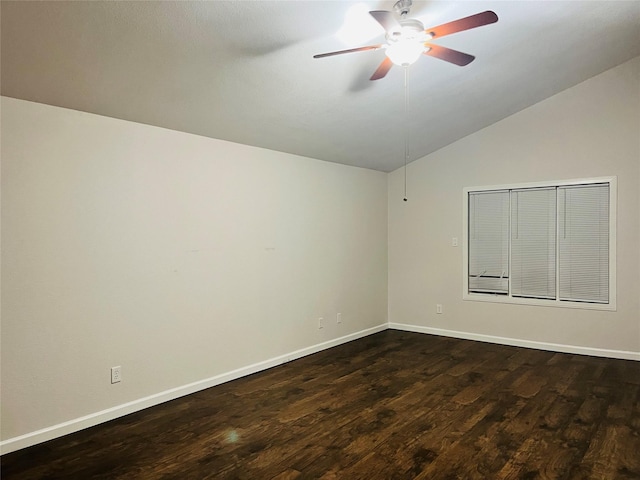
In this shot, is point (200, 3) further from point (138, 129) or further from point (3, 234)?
point (3, 234)

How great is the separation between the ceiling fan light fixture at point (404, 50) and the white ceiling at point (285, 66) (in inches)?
18.6

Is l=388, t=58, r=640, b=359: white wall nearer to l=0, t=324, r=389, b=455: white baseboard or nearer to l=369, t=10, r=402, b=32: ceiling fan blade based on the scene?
l=0, t=324, r=389, b=455: white baseboard

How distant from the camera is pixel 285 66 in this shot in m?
3.11

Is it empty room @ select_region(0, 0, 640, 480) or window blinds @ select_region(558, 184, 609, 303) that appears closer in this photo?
empty room @ select_region(0, 0, 640, 480)

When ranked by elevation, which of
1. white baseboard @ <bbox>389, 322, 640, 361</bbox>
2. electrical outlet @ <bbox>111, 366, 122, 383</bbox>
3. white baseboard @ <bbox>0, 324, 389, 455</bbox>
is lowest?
white baseboard @ <bbox>0, 324, 389, 455</bbox>

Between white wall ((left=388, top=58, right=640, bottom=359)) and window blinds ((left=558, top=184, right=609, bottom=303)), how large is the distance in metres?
0.15

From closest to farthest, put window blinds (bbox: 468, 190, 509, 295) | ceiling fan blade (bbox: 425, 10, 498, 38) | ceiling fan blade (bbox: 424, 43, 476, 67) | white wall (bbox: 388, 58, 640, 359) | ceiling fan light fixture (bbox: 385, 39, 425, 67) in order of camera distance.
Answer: ceiling fan blade (bbox: 425, 10, 498, 38)
ceiling fan light fixture (bbox: 385, 39, 425, 67)
ceiling fan blade (bbox: 424, 43, 476, 67)
white wall (bbox: 388, 58, 640, 359)
window blinds (bbox: 468, 190, 509, 295)

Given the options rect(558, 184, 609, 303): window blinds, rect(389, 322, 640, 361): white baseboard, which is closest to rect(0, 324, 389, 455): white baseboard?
rect(389, 322, 640, 361): white baseboard

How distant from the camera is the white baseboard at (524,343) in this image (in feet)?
15.3

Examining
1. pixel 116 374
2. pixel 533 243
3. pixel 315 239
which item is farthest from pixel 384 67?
pixel 533 243

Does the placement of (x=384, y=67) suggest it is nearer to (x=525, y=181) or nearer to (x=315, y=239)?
(x=315, y=239)

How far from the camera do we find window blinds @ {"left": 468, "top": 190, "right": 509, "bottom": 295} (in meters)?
5.41

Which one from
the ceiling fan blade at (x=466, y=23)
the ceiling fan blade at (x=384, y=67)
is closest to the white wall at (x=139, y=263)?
the ceiling fan blade at (x=384, y=67)

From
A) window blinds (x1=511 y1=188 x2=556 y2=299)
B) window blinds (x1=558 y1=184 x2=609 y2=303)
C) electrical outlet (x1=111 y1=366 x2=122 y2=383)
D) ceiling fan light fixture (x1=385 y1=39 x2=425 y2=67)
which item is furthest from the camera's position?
window blinds (x1=511 y1=188 x2=556 y2=299)
